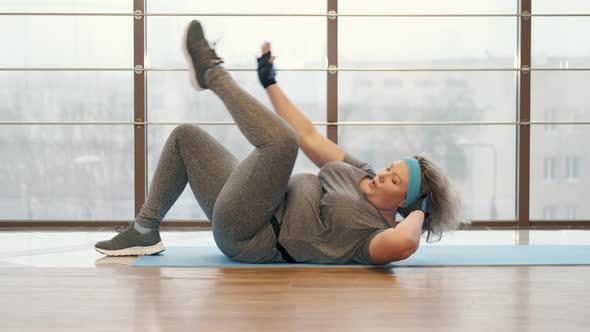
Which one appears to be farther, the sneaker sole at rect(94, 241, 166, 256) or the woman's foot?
the sneaker sole at rect(94, 241, 166, 256)

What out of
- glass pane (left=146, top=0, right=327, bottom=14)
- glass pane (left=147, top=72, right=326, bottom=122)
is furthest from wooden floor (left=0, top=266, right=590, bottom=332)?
glass pane (left=146, top=0, right=327, bottom=14)

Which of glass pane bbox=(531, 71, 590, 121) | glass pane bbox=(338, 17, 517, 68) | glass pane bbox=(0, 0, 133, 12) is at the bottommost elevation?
glass pane bbox=(531, 71, 590, 121)

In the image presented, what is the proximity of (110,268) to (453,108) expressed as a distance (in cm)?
274

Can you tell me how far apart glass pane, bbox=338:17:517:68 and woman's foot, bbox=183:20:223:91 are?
2205 millimetres

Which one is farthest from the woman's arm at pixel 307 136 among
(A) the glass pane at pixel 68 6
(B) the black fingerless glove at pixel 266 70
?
(A) the glass pane at pixel 68 6

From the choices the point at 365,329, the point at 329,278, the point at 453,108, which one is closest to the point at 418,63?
the point at 453,108

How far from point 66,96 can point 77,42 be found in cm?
33

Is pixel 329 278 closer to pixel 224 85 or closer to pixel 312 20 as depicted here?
pixel 224 85

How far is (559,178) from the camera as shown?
4.48 meters

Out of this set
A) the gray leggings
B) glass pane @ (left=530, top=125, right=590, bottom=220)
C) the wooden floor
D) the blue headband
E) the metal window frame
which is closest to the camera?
the wooden floor

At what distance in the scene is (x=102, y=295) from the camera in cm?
182

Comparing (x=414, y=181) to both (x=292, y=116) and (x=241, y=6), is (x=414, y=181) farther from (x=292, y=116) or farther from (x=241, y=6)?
(x=241, y=6)

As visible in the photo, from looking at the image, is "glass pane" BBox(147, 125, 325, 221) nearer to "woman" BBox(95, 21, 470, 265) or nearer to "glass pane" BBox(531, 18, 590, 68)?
"glass pane" BBox(531, 18, 590, 68)

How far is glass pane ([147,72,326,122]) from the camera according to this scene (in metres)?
4.43
